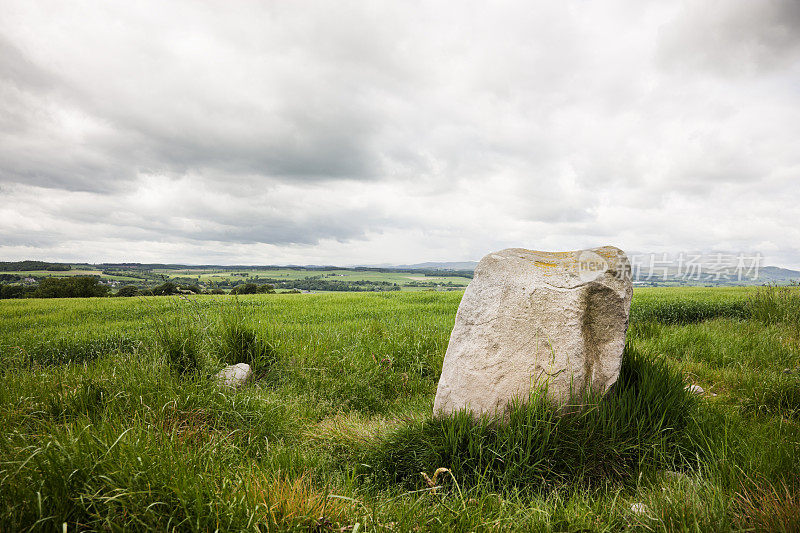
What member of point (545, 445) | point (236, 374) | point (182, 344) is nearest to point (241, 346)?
point (236, 374)

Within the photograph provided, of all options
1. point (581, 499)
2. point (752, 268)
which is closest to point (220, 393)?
point (581, 499)

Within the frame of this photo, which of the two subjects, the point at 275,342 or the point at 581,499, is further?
the point at 275,342

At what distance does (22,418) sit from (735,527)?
6.03m

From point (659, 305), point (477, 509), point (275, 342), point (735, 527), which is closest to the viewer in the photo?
point (735, 527)

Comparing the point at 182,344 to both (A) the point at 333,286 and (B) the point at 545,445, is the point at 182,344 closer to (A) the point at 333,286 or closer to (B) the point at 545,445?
(B) the point at 545,445

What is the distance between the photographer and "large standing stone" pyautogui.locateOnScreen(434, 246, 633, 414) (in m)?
3.63

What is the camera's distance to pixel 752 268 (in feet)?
19.5

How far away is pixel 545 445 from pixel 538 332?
108 centimetres

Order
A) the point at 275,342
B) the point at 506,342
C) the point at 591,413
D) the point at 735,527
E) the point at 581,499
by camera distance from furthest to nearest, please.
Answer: the point at 275,342 < the point at 506,342 < the point at 591,413 < the point at 581,499 < the point at 735,527

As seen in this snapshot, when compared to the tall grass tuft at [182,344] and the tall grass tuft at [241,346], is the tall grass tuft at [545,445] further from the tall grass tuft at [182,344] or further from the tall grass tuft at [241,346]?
the tall grass tuft at [241,346]

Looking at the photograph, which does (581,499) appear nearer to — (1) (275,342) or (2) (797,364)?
(1) (275,342)

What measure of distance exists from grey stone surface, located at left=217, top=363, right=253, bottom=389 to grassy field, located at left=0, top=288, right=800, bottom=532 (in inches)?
10.0

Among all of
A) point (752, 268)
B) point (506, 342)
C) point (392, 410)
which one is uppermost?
point (752, 268)

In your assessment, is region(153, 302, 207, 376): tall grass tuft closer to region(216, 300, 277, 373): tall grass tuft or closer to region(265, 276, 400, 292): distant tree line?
region(216, 300, 277, 373): tall grass tuft
